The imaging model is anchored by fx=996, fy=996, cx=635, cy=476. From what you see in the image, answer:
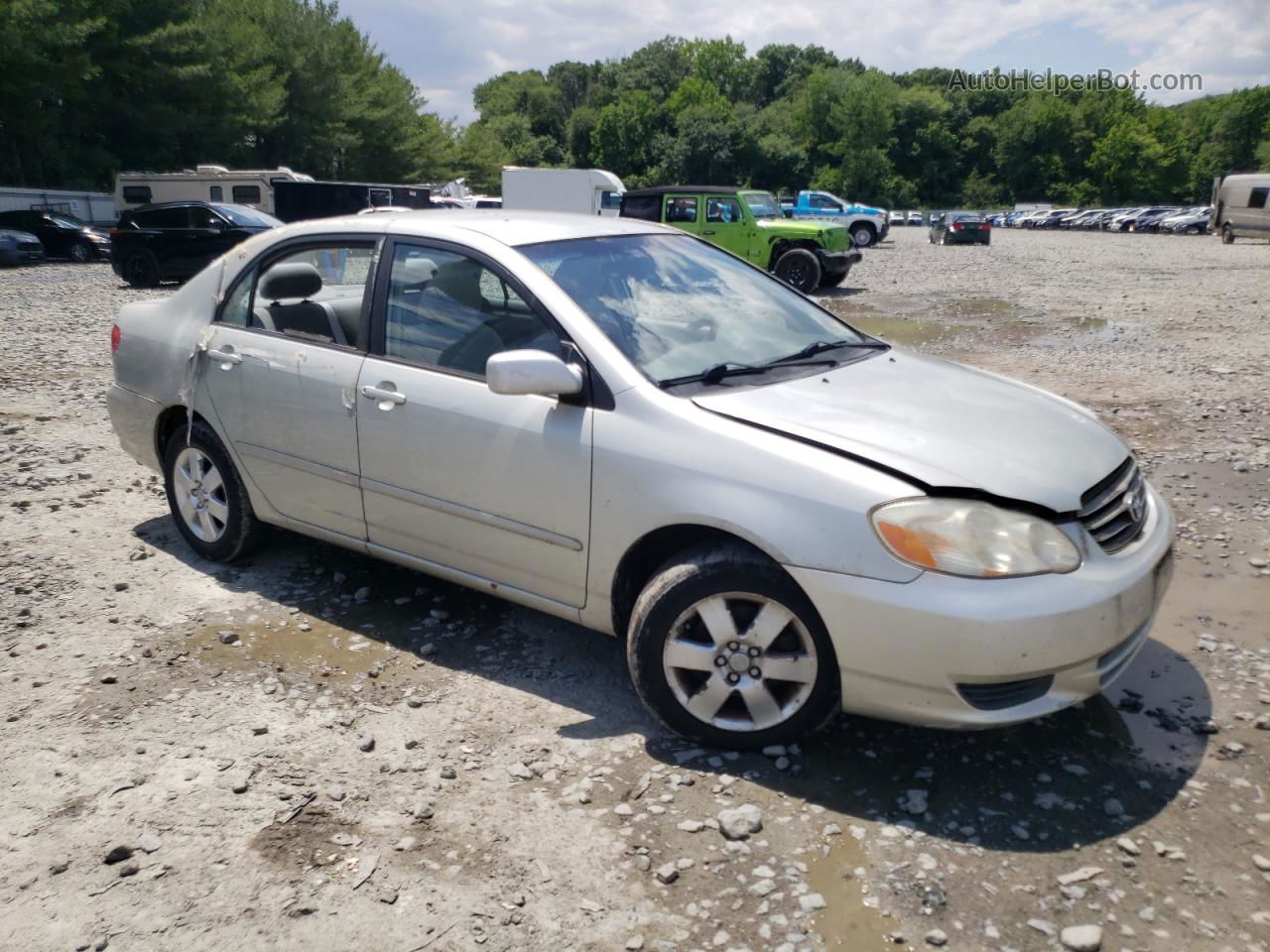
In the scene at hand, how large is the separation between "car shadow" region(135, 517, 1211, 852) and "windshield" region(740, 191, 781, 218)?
15093mm

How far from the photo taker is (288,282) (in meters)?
4.46

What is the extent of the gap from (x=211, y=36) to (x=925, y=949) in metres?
42.7

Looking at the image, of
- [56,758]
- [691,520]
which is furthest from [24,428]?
[691,520]

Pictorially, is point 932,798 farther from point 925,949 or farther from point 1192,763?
point 1192,763

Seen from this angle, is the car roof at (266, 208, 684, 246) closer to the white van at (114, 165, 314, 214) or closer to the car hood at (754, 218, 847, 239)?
the car hood at (754, 218, 847, 239)

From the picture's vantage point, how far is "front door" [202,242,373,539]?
13.1 feet

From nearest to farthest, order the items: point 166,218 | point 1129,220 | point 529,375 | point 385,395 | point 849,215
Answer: point 529,375 → point 385,395 → point 166,218 → point 849,215 → point 1129,220

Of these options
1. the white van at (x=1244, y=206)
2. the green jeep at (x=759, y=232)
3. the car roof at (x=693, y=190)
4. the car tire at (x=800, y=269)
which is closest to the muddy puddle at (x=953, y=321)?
the car tire at (x=800, y=269)

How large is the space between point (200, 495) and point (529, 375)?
7.69 ft

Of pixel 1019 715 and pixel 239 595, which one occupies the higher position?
pixel 1019 715

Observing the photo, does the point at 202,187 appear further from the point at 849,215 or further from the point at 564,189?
the point at 849,215

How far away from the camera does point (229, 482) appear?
4562 millimetres

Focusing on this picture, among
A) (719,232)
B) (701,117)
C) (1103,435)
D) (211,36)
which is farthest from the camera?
(701,117)

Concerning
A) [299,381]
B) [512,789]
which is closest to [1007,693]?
[512,789]
